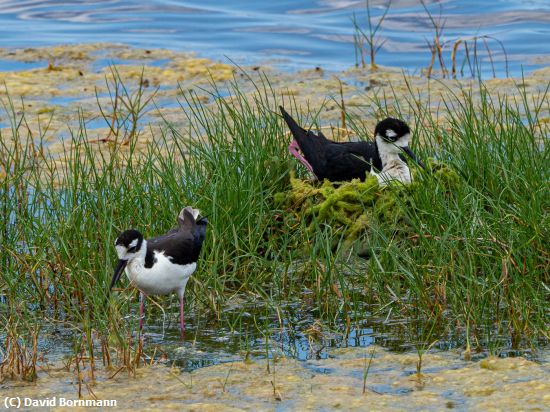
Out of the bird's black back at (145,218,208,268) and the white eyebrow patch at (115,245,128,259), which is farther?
the bird's black back at (145,218,208,268)

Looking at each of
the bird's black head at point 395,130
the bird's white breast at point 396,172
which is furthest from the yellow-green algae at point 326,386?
the bird's black head at point 395,130

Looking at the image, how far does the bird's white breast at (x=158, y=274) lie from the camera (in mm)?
6512

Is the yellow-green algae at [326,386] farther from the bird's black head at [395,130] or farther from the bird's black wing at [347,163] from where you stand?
the bird's black wing at [347,163]

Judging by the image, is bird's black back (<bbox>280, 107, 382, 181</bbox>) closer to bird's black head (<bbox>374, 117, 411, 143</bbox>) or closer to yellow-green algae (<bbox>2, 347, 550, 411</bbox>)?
bird's black head (<bbox>374, 117, 411, 143</bbox>)

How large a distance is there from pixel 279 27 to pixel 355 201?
1249 centimetres

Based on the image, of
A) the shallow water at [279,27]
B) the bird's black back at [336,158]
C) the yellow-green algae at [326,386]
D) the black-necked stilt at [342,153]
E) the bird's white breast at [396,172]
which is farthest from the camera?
the shallow water at [279,27]

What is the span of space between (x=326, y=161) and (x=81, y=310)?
2.60 m

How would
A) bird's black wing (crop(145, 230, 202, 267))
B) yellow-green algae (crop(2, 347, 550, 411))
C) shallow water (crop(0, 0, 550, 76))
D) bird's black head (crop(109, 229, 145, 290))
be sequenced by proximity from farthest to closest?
1. shallow water (crop(0, 0, 550, 76))
2. bird's black wing (crop(145, 230, 202, 267))
3. bird's black head (crop(109, 229, 145, 290))
4. yellow-green algae (crop(2, 347, 550, 411))

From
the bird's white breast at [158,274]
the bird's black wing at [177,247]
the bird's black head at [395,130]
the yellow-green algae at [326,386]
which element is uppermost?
the bird's black head at [395,130]

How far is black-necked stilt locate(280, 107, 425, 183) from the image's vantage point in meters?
8.64

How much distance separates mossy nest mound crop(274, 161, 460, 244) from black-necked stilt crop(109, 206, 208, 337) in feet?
3.82

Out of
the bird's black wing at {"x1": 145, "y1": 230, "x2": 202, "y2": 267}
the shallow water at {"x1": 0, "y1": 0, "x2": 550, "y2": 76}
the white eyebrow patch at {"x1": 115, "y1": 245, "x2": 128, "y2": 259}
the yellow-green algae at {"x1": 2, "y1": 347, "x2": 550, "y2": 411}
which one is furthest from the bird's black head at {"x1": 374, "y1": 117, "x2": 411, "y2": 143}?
the shallow water at {"x1": 0, "y1": 0, "x2": 550, "y2": 76}

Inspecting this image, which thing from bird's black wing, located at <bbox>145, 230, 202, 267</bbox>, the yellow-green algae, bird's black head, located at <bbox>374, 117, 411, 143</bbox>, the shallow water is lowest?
the yellow-green algae

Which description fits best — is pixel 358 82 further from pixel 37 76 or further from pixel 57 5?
pixel 57 5
